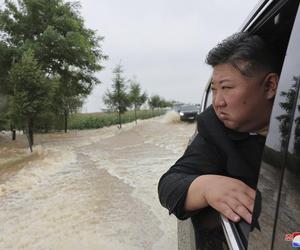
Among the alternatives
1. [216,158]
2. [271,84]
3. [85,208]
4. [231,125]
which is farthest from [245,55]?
[85,208]

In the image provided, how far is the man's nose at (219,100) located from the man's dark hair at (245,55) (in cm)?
11

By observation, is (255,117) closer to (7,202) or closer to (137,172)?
(7,202)

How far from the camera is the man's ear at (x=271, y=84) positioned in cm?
154

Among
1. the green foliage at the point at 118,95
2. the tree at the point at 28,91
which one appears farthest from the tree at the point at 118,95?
the tree at the point at 28,91

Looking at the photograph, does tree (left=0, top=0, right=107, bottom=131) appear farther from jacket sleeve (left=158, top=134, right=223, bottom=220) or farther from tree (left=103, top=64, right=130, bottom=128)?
jacket sleeve (left=158, top=134, right=223, bottom=220)

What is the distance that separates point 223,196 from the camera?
4.47 ft

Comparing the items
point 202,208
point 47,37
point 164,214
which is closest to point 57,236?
point 164,214

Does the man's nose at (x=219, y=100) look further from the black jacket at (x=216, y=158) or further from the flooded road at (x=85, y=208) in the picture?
the flooded road at (x=85, y=208)

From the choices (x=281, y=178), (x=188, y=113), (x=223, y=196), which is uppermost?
(x=281, y=178)

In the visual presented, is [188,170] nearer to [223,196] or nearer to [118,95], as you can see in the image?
[223,196]

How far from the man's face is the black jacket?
47 millimetres

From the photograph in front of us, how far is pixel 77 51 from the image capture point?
82.1ft

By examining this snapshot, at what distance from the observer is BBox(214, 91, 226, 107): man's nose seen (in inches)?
61.5

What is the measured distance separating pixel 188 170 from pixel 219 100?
11.0 inches
